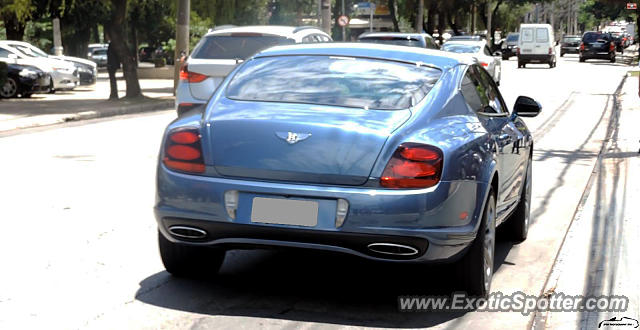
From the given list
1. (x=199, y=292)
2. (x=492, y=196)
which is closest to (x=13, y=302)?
(x=199, y=292)

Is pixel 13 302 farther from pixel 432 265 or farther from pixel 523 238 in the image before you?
pixel 523 238

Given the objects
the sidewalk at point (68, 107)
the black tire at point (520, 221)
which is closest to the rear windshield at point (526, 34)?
the sidewalk at point (68, 107)

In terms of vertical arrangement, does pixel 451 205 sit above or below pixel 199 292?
above

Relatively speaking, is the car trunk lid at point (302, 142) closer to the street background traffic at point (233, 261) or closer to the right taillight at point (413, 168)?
the right taillight at point (413, 168)

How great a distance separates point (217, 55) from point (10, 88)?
1467 cm

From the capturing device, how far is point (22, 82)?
28.5m

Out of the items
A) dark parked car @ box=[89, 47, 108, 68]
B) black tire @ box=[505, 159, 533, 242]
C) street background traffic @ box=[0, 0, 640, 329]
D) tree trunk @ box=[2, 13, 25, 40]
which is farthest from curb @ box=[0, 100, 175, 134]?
dark parked car @ box=[89, 47, 108, 68]

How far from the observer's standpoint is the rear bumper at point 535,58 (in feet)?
172

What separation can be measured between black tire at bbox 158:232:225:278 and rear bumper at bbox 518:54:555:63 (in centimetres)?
4772

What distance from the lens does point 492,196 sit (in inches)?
245

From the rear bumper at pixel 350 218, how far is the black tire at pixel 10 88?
23.6m

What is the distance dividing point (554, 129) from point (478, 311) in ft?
42.8

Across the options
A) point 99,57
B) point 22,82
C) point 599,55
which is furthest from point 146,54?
point 22,82

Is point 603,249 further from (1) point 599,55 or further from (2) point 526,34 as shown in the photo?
(1) point 599,55
